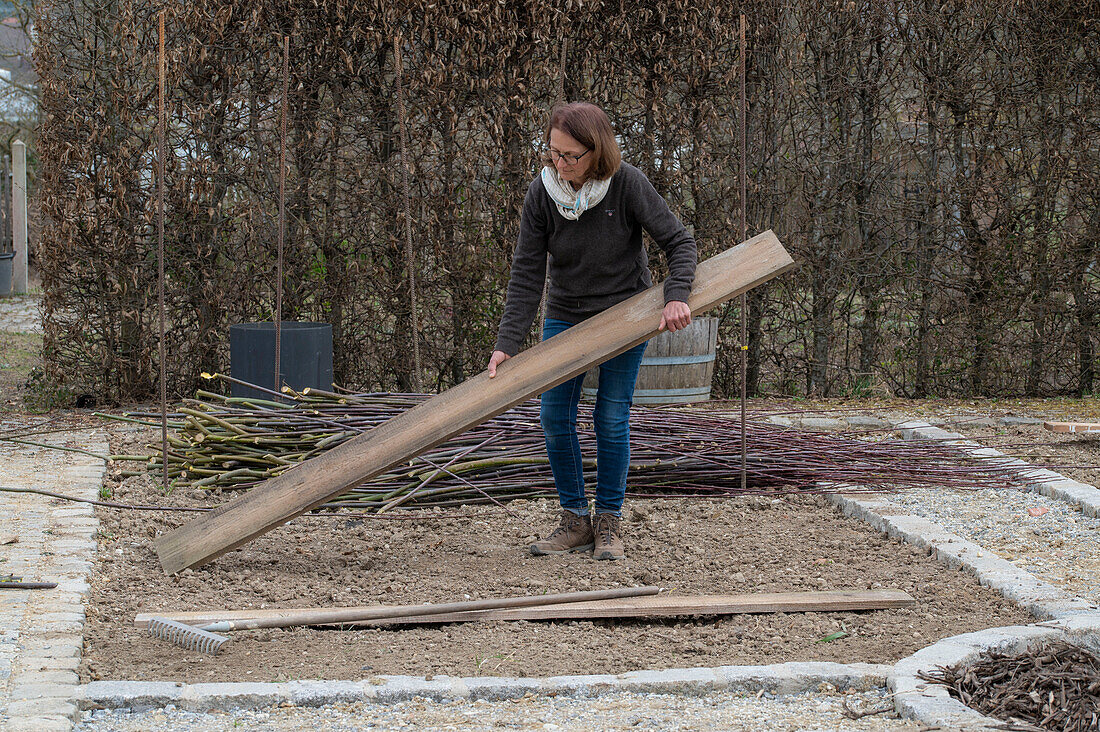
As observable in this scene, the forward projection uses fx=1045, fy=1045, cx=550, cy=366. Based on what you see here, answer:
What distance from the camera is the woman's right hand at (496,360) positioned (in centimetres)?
369

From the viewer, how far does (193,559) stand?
352 cm

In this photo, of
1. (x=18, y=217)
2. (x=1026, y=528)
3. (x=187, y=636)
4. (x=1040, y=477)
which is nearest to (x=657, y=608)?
(x=187, y=636)

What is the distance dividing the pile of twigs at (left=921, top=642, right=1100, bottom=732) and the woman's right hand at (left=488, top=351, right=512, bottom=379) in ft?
5.56

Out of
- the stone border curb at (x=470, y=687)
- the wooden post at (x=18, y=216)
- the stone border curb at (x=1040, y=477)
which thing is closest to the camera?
the stone border curb at (x=470, y=687)

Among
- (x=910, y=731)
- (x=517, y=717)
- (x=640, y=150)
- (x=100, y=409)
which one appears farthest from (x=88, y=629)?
(x=640, y=150)

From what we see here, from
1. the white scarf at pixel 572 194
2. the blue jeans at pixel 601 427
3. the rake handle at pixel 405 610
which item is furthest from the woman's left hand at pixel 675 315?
the rake handle at pixel 405 610

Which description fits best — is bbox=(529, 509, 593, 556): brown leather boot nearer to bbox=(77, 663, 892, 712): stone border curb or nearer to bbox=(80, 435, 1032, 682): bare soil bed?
bbox=(80, 435, 1032, 682): bare soil bed

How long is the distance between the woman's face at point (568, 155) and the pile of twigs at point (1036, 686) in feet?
6.27

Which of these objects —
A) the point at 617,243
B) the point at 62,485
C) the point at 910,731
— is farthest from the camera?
the point at 62,485

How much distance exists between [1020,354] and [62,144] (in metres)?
7.01

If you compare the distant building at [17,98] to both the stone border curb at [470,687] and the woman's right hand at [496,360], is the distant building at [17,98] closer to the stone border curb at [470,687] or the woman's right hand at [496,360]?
the woman's right hand at [496,360]

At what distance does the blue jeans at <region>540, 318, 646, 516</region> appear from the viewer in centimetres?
390

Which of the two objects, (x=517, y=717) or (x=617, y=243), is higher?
(x=617, y=243)

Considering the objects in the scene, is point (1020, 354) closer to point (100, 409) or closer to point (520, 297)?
point (520, 297)
